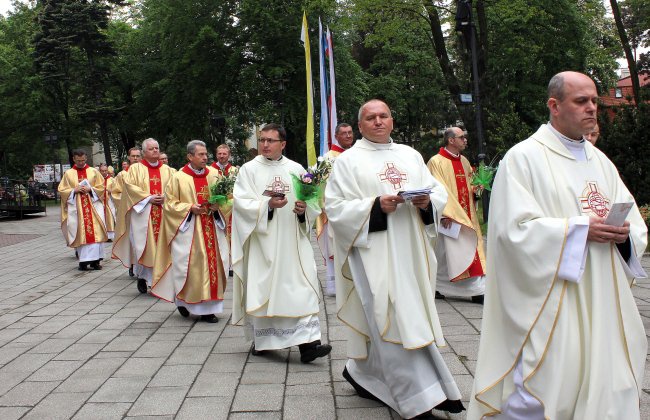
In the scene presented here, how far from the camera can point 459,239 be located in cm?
880

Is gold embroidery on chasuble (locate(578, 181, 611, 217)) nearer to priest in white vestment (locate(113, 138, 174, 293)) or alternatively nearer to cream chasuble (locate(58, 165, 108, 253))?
priest in white vestment (locate(113, 138, 174, 293))

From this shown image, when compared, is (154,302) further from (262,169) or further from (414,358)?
(414,358)

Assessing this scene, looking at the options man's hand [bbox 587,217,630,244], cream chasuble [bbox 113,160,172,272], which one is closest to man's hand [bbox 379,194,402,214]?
man's hand [bbox 587,217,630,244]

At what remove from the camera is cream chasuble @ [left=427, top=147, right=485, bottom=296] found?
28.5ft

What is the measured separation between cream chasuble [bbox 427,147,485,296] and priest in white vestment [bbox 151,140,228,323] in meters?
2.65

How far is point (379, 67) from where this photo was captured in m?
38.7

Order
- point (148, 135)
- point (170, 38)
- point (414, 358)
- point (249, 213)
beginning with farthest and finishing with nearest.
→ point (148, 135)
point (170, 38)
point (249, 213)
point (414, 358)

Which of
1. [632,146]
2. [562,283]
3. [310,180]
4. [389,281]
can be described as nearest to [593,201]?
[562,283]

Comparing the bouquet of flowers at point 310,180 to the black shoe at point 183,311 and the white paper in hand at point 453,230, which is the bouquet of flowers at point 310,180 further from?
the white paper in hand at point 453,230

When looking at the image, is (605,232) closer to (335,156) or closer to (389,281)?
(389,281)

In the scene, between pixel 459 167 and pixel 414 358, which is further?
pixel 459 167

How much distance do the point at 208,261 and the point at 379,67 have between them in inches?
1252

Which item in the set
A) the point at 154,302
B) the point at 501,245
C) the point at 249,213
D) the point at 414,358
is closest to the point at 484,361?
the point at 501,245

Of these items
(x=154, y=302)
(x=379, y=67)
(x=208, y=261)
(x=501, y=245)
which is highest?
(x=379, y=67)
